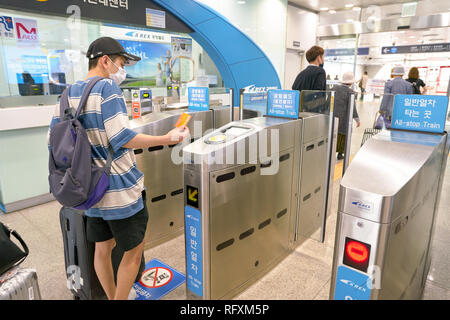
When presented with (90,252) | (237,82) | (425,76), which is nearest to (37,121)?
(90,252)

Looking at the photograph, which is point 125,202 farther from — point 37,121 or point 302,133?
point 37,121

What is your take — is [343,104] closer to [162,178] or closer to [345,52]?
[162,178]

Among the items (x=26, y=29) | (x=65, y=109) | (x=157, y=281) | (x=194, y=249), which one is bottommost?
(x=157, y=281)

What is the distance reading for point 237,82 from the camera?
5.73 meters

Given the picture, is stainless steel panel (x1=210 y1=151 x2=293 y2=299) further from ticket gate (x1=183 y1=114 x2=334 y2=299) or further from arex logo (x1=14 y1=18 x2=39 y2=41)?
arex logo (x1=14 y1=18 x2=39 y2=41)

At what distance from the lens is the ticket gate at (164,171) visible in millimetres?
2416

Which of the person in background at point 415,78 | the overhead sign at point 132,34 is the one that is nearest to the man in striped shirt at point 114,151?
the overhead sign at point 132,34

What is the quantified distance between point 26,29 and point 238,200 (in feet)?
10.5

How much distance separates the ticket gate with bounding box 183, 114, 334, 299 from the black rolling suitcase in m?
0.55

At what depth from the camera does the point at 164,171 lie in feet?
8.51

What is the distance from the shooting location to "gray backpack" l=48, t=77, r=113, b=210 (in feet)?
4.35

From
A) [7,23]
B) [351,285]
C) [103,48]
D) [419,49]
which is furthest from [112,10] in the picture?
[419,49]

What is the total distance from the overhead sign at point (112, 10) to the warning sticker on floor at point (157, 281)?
9.89ft

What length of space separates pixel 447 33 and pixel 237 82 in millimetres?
4373
